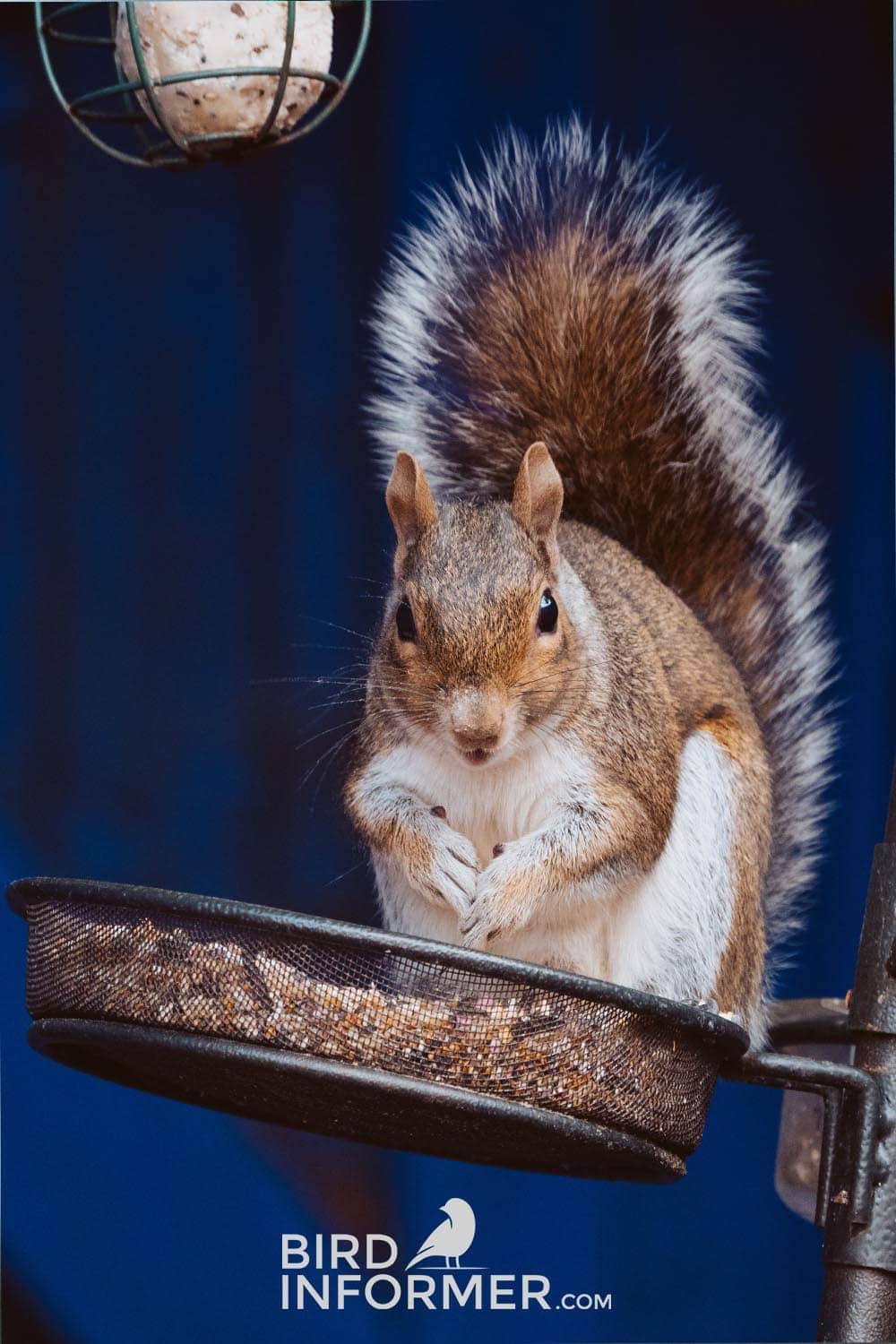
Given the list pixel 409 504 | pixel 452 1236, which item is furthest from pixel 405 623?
pixel 452 1236

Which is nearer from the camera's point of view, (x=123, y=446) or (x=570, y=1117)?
(x=570, y=1117)

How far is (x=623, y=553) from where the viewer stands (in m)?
1.51

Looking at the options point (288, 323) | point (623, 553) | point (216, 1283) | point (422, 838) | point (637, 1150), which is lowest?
point (216, 1283)

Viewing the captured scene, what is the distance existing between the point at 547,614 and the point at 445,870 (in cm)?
21

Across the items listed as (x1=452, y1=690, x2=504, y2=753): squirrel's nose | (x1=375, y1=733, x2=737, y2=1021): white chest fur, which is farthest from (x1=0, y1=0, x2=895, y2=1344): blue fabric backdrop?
(x1=452, y1=690, x2=504, y2=753): squirrel's nose

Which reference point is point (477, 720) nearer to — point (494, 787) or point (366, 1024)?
point (494, 787)

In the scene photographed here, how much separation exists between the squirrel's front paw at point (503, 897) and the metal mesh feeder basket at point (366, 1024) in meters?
0.27

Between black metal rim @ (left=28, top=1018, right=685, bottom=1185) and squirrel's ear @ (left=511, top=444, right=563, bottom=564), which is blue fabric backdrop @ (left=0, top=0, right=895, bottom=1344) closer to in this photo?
squirrel's ear @ (left=511, top=444, right=563, bottom=564)

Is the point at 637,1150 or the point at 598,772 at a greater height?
the point at 598,772

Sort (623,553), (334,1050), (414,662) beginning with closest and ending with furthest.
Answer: (334,1050) < (414,662) < (623,553)

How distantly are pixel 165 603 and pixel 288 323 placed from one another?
0.28 meters

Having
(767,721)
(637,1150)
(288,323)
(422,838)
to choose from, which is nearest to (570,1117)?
(637,1150)

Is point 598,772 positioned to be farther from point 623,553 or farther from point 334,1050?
point 334,1050

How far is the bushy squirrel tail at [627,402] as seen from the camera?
154 cm
